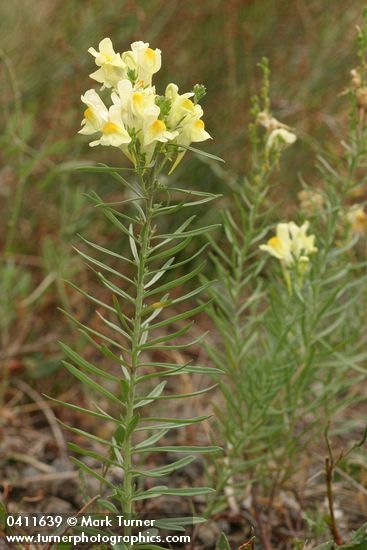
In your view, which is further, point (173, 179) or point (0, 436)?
point (173, 179)

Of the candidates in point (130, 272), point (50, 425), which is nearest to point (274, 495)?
point (50, 425)

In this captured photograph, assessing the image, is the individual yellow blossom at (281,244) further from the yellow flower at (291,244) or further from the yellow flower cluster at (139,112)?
the yellow flower cluster at (139,112)

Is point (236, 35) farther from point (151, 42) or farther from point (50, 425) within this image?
point (50, 425)

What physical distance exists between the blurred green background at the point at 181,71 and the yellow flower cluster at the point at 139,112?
1.62 meters

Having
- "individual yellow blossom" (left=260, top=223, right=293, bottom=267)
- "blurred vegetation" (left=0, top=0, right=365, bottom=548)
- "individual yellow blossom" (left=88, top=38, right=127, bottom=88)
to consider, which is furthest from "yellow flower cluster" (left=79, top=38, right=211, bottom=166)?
"blurred vegetation" (left=0, top=0, right=365, bottom=548)

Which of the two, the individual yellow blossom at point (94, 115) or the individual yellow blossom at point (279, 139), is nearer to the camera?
the individual yellow blossom at point (94, 115)

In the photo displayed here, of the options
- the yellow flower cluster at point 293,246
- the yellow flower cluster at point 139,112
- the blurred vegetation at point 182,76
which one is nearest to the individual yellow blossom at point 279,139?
the yellow flower cluster at point 293,246

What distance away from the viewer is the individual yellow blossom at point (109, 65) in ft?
4.31

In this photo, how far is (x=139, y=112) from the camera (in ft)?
4.02

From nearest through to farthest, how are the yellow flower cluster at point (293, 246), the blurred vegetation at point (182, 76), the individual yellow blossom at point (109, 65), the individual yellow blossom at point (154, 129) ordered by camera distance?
the individual yellow blossom at point (154, 129)
the individual yellow blossom at point (109, 65)
the yellow flower cluster at point (293, 246)
the blurred vegetation at point (182, 76)

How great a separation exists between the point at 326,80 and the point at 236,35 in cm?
44

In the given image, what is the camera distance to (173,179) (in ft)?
10.0

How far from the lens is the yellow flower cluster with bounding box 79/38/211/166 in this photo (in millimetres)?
1227

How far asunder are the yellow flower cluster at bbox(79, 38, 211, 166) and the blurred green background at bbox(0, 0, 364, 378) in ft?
5.31
